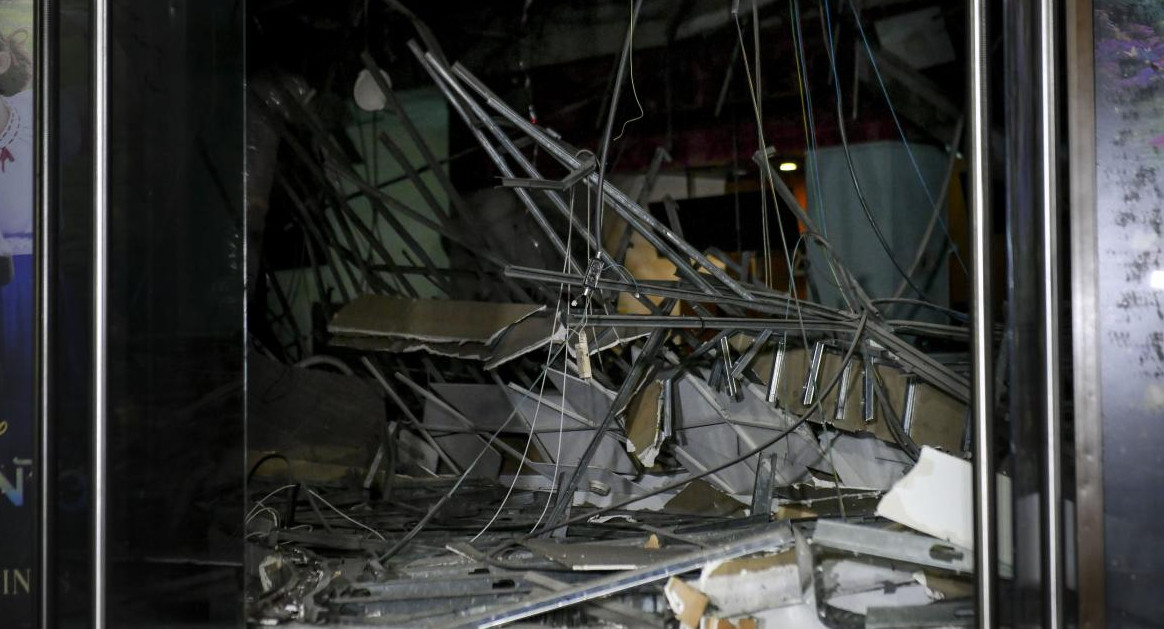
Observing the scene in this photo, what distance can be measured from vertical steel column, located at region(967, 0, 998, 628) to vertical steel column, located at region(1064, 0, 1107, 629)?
0.31 metres

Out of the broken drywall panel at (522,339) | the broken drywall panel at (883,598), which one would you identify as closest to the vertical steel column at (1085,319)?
the broken drywall panel at (883,598)

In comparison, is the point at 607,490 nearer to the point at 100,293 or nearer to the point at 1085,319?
the point at 1085,319

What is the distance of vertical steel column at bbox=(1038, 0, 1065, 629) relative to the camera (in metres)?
1.92

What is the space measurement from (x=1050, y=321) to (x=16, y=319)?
245 centimetres

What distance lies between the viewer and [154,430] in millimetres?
2197

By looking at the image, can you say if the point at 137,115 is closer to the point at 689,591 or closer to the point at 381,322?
the point at 689,591

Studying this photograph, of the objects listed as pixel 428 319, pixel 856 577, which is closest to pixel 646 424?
pixel 856 577

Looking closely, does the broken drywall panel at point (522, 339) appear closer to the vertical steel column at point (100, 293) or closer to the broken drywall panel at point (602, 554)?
the broken drywall panel at point (602, 554)

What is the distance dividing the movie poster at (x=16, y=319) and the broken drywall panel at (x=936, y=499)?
2240 millimetres

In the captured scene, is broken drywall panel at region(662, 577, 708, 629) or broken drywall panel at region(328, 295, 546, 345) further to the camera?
broken drywall panel at region(328, 295, 546, 345)

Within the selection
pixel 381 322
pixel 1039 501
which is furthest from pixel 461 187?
pixel 1039 501

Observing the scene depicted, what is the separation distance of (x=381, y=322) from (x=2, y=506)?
7.81ft

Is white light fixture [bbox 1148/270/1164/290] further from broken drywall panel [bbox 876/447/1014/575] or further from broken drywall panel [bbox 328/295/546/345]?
broken drywall panel [bbox 328/295/546/345]

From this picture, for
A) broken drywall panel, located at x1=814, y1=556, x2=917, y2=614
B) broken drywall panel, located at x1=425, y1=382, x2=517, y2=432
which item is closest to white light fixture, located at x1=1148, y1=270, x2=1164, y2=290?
broken drywall panel, located at x1=814, y1=556, x2=917, y2=614
